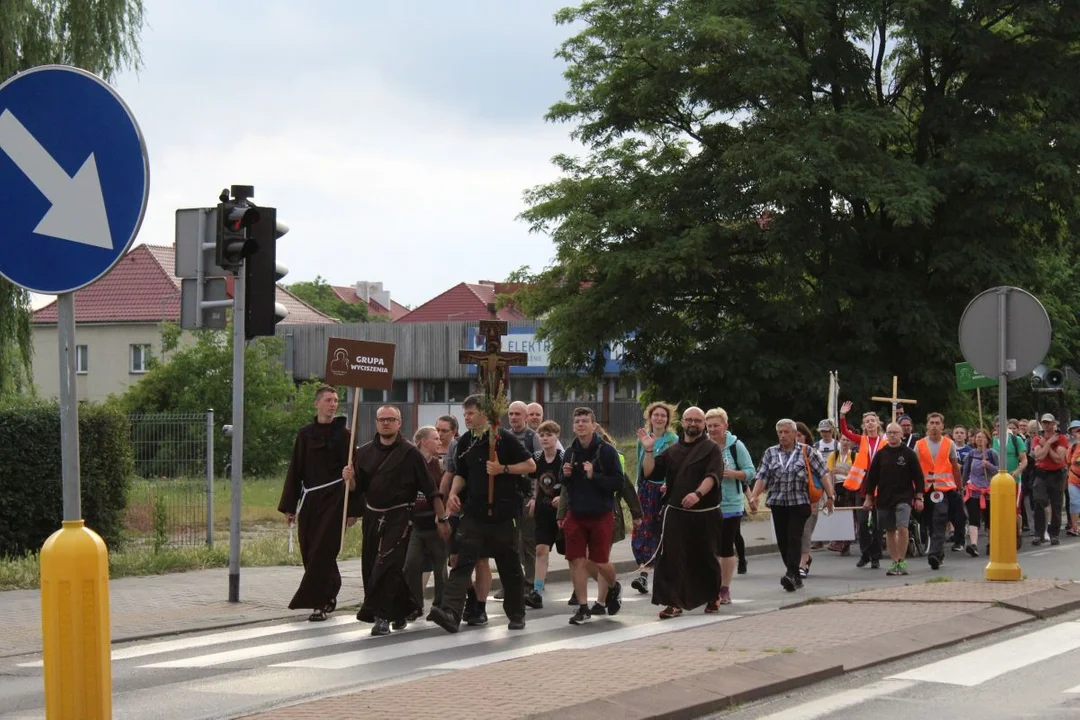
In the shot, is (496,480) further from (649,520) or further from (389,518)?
(649,520)

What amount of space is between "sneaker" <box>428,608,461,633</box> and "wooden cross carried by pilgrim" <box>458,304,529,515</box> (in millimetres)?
840

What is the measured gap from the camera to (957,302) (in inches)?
1249

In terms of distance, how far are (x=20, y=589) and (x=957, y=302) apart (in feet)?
74.8

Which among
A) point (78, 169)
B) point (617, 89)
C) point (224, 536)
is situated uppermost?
point (617, 89)

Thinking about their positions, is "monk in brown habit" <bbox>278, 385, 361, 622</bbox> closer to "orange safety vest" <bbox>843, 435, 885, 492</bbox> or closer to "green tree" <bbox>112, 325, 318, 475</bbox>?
"orange safety vest" <bbox>843, 435, 885, 492</bbox>

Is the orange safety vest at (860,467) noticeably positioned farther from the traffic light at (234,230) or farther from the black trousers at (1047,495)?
the traffic light at (234,230)

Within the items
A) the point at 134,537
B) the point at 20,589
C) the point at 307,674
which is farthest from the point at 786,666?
the point at 134,537

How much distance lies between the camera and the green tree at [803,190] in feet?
98.0

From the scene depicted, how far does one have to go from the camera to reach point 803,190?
30094 millimetres

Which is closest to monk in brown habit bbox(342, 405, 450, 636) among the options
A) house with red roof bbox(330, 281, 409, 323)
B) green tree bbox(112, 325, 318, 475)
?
green tree bbox(112, 325, 318, 475)

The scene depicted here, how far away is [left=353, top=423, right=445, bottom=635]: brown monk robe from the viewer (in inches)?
448

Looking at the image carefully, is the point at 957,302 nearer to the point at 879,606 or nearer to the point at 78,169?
the point at 879,606

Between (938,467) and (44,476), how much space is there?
34.4ft

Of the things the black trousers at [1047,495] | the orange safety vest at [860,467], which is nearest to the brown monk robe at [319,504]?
the orange safety vest at [860,467]
